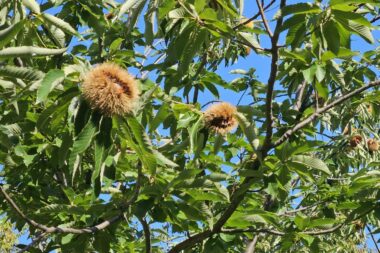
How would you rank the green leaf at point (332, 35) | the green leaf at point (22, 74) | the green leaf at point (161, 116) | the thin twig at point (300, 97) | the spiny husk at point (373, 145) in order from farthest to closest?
the spiny husk at point (373, 145), the thin twig at point (300, 97), the green leaf at point (161, 116), the green leaf at point (332, 35), the green leaf at point (22, 74)

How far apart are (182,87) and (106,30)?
0.55m

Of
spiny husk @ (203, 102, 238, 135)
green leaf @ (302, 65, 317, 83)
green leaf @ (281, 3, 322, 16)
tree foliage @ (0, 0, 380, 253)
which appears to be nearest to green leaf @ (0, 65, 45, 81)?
tree foliage @ (0, 0, 380, 253)

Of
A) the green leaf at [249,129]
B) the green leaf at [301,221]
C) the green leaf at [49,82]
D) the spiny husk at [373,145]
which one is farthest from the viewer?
the spiny husk at [373,145]

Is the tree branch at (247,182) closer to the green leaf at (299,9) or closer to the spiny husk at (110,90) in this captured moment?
the green leaf at (299,9)

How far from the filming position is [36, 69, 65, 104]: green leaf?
1.54 metres

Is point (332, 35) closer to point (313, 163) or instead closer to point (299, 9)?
point (299, 9)

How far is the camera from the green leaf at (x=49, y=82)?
154cm

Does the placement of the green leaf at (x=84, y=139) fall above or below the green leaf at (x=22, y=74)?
below

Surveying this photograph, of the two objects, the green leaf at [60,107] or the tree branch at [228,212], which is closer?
the green leaf at [60,107]

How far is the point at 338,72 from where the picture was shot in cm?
223

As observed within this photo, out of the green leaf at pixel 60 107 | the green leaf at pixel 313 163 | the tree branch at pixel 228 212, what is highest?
the green leaf at pixel 313 163

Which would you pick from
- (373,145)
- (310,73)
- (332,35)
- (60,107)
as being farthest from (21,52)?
(373,145)

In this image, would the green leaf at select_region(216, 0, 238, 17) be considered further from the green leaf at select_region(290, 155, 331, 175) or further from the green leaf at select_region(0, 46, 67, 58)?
the green leaf at select_region(290, 155, 331, 175)

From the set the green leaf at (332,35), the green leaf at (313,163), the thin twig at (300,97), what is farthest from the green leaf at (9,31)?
the thin twig at (300,97)
